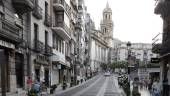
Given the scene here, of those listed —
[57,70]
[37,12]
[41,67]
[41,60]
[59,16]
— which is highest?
[59,16]

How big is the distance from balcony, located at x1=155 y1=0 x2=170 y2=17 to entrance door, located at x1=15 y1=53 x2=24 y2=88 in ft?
32.1

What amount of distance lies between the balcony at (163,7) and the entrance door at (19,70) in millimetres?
9778

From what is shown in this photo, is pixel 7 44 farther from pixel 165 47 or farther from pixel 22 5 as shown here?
pixel 165 47

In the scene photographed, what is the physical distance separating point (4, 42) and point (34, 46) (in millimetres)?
10035

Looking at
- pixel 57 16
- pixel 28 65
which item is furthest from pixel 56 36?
pixel 28 65

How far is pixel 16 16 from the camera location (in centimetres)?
2448

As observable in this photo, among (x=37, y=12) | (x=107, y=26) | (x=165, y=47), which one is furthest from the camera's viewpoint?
(x=107, y=26)

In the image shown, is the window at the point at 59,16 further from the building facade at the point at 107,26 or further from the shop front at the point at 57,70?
the building facade at the point at 107,26

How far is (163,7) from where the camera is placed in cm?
2456

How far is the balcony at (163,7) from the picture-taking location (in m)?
23.2

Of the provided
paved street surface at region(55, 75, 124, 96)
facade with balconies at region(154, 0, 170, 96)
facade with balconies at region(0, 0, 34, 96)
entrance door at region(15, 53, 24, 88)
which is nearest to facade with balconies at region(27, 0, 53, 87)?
facade with balconies at region(0, 0, 34, 96)

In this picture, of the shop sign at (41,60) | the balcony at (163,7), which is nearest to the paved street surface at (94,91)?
the shop sign at (41,60)

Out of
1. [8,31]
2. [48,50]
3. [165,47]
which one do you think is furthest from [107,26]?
[8,31]

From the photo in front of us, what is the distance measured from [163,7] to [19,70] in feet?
34.2
